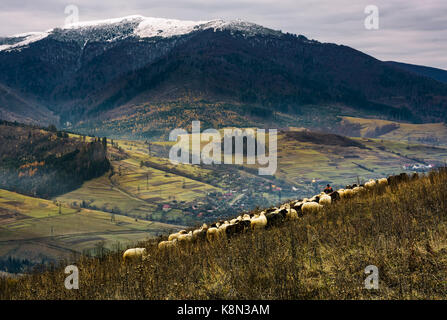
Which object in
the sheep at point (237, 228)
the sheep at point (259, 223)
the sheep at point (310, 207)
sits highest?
the sheep at point (310, 207)

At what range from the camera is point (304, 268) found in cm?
1170

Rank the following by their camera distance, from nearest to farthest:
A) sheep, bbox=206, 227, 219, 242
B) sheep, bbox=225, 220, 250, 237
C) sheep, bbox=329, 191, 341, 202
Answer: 1. sheep, bbox=206, 227, 219, 242
2. sheep, bbox=225, 220, 250, 237
3. sheep, bbox=329, 191, 341, 202

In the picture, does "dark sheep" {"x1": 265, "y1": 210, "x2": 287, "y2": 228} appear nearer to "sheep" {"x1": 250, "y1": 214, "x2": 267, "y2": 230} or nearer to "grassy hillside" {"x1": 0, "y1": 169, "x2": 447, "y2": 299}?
"sheep" {"x1": 250, "y1": 214, "x2": 267, "y2": 230}

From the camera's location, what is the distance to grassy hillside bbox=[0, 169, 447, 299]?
10.3 metres

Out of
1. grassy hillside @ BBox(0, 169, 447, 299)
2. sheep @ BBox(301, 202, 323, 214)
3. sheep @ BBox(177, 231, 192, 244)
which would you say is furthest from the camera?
sheep @ BBox(301, 202, 323, 214)

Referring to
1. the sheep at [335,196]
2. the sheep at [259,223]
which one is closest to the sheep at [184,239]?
the sheep at [259,223]

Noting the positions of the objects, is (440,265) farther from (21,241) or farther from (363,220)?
(21,241)

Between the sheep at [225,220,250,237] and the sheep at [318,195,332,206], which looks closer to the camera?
the sheep at [225,220,250,237]

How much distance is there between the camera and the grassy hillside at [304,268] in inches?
405

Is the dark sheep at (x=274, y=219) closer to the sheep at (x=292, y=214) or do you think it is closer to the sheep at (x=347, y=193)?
the sheep at (x=292, y=214)

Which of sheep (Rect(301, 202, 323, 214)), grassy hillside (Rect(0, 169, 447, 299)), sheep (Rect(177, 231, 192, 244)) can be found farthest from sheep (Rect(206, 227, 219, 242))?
sheep (Rect(301, 202, 323, 214))

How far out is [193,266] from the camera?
13312 millimetres
